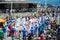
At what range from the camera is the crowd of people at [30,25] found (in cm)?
541

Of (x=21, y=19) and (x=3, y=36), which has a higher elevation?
(x=21, y=19)

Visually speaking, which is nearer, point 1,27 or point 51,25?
point 1,27

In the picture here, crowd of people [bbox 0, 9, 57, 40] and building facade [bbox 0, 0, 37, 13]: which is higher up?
building facade [bbox 0, 0, 37, 13]

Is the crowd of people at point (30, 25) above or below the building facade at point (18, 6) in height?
below

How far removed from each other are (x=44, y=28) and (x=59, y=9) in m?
0.68

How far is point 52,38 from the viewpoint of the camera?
18.6 ft

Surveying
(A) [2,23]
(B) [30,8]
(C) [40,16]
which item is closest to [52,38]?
(C) [40,16]

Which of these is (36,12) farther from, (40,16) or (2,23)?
(2,23)

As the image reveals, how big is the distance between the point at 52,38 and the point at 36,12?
2.84ft

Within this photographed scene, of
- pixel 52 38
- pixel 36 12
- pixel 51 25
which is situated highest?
pixel 36 12

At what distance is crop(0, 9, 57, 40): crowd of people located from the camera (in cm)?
541

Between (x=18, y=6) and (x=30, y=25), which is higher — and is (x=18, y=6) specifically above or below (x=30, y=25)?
above

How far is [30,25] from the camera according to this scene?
18.1 ft

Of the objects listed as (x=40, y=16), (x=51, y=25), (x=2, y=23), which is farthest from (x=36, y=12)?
(x=2, y=23)
